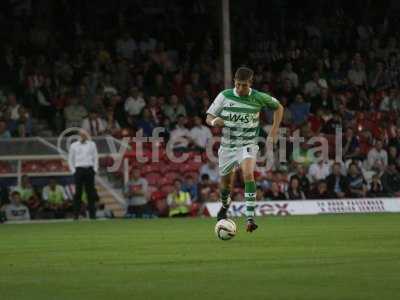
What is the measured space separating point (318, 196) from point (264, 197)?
54.6 inches

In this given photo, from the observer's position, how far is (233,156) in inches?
656

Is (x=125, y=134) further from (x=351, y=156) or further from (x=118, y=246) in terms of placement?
(x=118, y=246)

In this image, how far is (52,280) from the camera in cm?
1084

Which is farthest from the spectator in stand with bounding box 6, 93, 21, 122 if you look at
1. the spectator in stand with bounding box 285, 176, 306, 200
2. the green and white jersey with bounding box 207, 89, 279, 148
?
the green and white jersey with bounding box 207, 89, 279, 148

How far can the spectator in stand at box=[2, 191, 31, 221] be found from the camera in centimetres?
2567

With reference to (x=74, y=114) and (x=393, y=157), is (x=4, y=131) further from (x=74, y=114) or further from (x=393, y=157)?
(x=393, y=157)

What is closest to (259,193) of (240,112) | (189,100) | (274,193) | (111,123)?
(274,193)

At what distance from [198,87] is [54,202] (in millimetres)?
5996

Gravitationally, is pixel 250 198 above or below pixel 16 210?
above

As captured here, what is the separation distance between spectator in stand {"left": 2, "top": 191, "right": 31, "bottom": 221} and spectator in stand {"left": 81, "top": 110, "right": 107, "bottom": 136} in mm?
2683

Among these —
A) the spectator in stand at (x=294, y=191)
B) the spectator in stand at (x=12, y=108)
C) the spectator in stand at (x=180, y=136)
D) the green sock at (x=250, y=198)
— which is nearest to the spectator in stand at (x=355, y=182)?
the spectator in stand at (x=294, y=191)

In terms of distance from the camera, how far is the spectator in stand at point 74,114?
27.9 meters

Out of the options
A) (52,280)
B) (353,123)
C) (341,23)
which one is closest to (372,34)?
(341,23)

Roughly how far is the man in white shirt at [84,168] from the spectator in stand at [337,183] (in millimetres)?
6037
